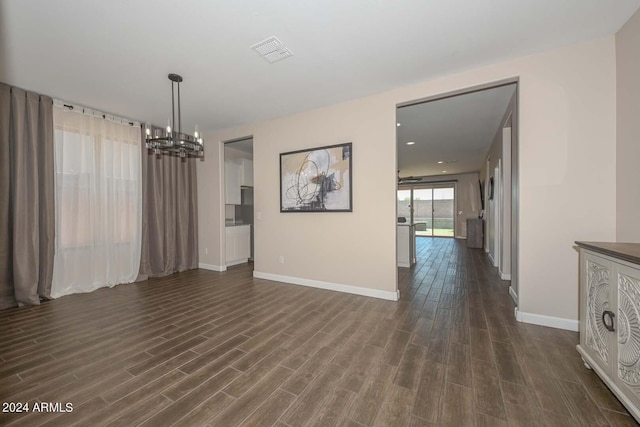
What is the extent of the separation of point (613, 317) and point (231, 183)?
5688mm

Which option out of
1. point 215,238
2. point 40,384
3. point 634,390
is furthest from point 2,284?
point 634,390

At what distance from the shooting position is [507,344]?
2.21 metres

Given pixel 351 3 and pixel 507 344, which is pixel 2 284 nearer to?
pixel 351 3

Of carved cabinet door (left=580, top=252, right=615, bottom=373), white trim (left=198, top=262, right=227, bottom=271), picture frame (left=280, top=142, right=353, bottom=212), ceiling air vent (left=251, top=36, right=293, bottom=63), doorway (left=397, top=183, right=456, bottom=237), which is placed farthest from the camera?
doorway (left=397, top=183, right=456, bottom=237)

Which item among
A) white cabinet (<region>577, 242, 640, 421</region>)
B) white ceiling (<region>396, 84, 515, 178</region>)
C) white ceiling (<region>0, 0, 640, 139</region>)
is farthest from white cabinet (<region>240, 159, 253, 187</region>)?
white cabinet (<region>577, 242, 640, 421</region>)

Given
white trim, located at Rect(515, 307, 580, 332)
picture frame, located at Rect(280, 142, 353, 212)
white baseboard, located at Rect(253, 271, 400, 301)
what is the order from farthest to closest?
1. picture frame, located at Rect(280, 142, 353, 212)
2. white baseboard, located at Rect(253, 271, 400, 301)
3. white trim, located at Rect(515, 307, 580, 332)

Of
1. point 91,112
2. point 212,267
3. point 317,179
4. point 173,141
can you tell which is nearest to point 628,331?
point 317,179

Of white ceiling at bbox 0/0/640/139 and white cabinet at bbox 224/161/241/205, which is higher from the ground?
white ceiling at bbox 0/0/640/139

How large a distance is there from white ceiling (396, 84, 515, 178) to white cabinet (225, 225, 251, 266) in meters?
3.95

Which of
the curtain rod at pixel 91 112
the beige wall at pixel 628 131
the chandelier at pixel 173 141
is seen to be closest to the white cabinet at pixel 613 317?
the beige wall at pixel 628 131

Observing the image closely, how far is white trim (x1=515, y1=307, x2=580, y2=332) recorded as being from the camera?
8.04 feet

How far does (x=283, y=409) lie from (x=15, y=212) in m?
4.01

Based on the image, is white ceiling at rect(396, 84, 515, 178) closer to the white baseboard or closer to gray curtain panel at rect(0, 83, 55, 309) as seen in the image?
the white baseboard

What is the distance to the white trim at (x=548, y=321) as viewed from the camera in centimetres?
245
